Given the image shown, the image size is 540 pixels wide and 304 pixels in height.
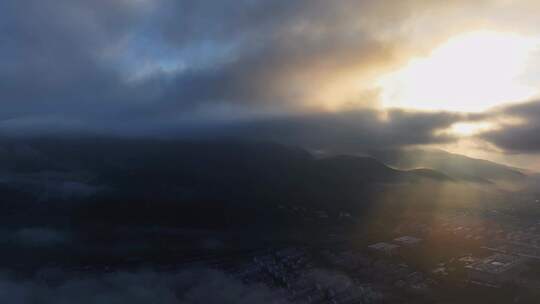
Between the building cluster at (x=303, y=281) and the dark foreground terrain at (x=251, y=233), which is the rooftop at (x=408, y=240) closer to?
the dark foreground terrain at (x=251, y=233)

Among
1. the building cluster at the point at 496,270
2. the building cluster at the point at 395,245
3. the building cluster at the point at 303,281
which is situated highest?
the building cluster at the point at 395,245

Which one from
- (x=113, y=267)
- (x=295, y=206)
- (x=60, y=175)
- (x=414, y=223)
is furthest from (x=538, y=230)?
(x=60, y=175)

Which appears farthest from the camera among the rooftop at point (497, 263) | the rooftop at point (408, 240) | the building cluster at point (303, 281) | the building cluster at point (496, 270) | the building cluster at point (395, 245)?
the rooftop at point (408, 240)

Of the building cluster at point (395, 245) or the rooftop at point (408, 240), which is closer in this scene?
the building cluster at point (395, 245)

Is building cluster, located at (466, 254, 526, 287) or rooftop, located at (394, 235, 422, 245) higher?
rooftop, located at (394, 235, 422, 245)

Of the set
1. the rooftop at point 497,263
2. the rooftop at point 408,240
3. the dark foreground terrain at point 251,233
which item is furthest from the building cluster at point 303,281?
the rooftop at point 497,263

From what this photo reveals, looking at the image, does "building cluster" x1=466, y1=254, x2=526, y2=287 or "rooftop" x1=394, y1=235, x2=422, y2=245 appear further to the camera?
"rooftop" x1=394, y1=235, x2=422, y2=245

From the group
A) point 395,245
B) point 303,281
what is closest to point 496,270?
point 395,245

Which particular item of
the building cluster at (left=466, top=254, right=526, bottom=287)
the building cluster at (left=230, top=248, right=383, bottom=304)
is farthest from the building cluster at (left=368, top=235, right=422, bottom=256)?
the building cluster at (left=230, top=248, right=383, bottom=304)

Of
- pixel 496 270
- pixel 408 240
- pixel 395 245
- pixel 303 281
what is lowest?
pixel 303 281

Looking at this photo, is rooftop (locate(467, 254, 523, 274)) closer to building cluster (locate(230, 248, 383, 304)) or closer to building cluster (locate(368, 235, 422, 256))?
building cluster (locate(368, 235, 422, 256))

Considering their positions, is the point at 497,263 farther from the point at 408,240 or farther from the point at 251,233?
the point at 251,233

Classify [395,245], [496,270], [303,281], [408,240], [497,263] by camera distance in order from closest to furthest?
[303,281] < [496,270] < [497,263] < [395,245] < [408,240]
